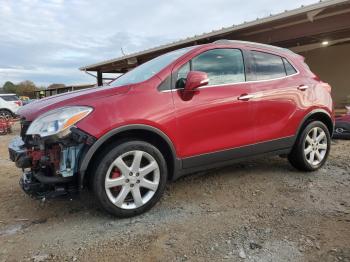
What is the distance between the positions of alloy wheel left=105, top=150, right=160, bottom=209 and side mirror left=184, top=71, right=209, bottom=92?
81 centimetres

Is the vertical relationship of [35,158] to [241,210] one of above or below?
above

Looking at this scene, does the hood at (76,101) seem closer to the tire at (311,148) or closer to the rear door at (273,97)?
the rear door at (273,97)

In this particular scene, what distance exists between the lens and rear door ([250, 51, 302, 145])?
4133mm

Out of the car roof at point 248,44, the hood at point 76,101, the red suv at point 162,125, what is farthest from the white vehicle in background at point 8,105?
the car roof at point 248,44

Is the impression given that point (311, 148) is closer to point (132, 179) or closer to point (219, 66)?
point (219, 66)

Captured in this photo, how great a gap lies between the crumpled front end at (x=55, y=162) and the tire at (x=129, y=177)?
0.67ft

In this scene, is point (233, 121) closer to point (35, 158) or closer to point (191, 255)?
point (191, 255)

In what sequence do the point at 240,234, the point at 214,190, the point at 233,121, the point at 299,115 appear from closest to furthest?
the point at 240,234 → the point at 233,121 → the point at 214,190 → the point at 299,115

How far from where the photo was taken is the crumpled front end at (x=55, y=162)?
306cm

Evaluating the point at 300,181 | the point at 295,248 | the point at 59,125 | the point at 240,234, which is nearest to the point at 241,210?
the point at 240,234

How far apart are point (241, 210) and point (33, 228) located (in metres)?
2.05

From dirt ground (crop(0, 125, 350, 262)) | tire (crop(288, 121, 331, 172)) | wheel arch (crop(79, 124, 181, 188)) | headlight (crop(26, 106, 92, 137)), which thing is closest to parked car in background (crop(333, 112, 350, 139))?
tire (crop(288, 121, 331, 172))

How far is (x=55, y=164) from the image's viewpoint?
3148mm

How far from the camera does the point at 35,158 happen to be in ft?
10.6
